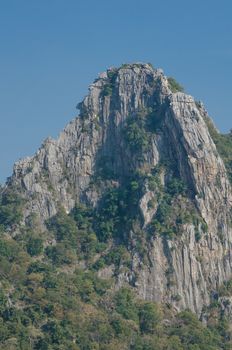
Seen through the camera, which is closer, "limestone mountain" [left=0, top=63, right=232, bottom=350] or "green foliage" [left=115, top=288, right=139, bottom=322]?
"green foliage" [left=115, top=288, right=139, bottom=322]

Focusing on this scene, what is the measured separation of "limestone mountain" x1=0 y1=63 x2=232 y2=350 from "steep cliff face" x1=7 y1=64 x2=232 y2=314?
97 millimetres

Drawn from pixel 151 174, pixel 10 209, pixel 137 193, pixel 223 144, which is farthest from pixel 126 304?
pixel 223 144

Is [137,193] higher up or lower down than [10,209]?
higher up

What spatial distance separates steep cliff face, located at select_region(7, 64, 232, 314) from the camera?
12888 cm

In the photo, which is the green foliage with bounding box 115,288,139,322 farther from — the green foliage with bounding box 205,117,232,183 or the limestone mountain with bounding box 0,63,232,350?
the green foliage with bounding box 205,117,232,183

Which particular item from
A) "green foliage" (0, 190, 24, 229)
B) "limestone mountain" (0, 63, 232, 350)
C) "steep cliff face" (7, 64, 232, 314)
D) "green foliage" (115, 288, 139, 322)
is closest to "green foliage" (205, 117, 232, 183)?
"limestone mountain" (0, 63, 232, 350)

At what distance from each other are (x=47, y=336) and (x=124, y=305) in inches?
432

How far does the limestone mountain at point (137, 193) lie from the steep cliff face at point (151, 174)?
3.8 inches

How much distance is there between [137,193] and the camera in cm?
13225

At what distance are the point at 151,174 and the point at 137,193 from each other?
2506 mm

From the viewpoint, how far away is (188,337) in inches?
4774

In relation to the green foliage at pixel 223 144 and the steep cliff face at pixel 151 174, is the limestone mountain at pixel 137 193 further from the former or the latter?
the green foliage at pixel 223 144

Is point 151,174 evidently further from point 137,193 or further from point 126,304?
point 126,304

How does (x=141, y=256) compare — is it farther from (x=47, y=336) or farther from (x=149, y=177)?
(x=47, y=336)
